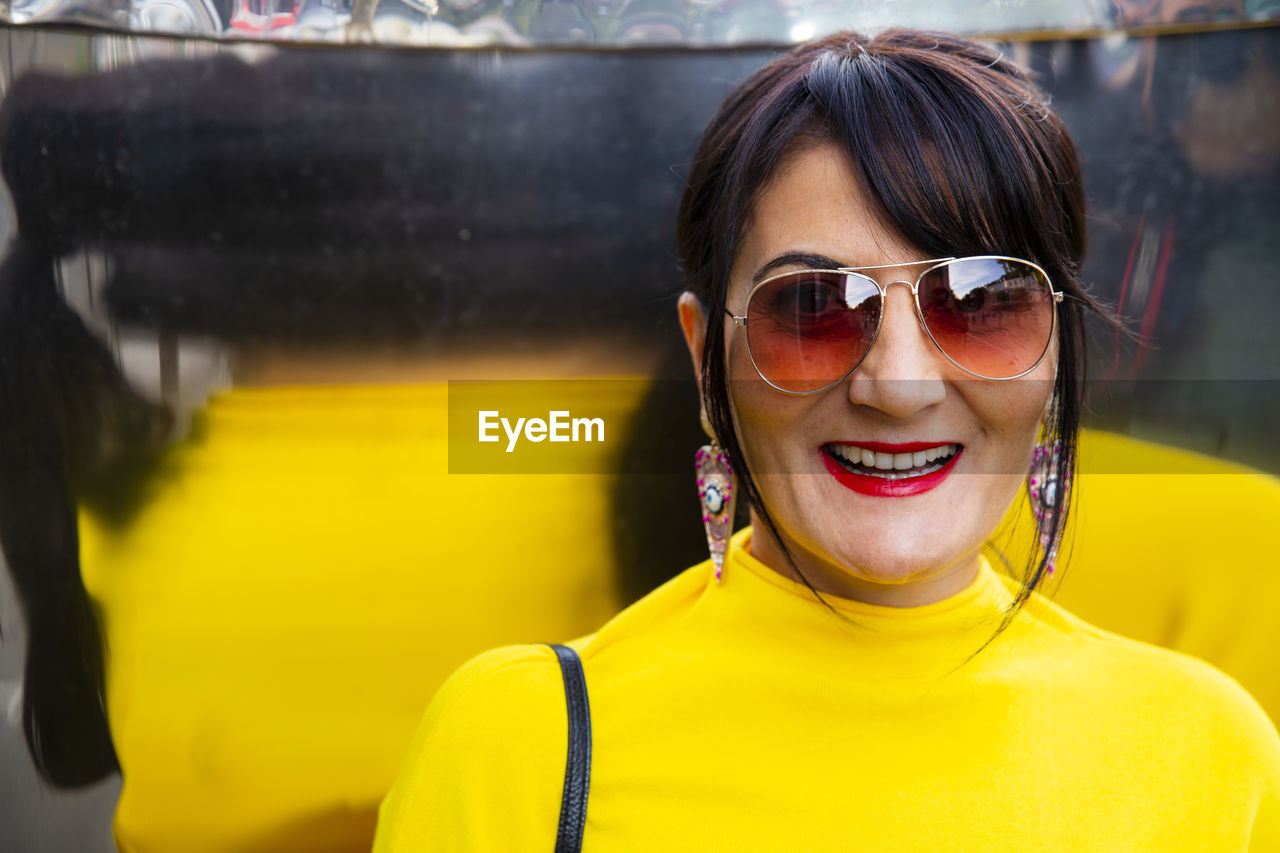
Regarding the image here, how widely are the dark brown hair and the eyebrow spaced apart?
2.0 inches

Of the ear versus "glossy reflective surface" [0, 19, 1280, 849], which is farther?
"glossy reflective surface" [0, 19, 1280, 849]

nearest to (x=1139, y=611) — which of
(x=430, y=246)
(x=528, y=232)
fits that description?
(x=528, y=232)

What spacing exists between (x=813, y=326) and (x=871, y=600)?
1.06 ft

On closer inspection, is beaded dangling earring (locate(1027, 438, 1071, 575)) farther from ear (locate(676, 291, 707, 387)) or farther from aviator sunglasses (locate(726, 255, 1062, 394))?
ear (locate(676, 291, 707, 387))

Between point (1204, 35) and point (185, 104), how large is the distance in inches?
61.0

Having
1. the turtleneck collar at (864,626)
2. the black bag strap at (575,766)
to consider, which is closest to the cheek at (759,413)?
the turtleneck collar at (864,626)

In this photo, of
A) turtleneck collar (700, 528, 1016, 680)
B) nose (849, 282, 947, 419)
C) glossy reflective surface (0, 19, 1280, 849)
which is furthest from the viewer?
glossy reflective surface (0, 19, 1280, 849)

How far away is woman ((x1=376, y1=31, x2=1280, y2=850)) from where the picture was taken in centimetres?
102

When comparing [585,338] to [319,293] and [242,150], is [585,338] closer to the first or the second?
[319,293]

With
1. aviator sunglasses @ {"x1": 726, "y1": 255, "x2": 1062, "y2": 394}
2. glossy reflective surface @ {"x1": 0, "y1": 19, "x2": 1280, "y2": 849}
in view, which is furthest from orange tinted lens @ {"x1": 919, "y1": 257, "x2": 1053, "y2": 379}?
glossy reflective surface @ {"x1": 0, "y1": 19, "x2": 1280, "y2": 849}

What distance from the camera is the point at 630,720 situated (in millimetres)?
1095

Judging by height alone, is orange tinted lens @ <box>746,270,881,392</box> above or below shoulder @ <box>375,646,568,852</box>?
above

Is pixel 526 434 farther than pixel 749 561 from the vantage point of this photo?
Yes

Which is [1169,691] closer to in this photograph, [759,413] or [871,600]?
[871,600]
